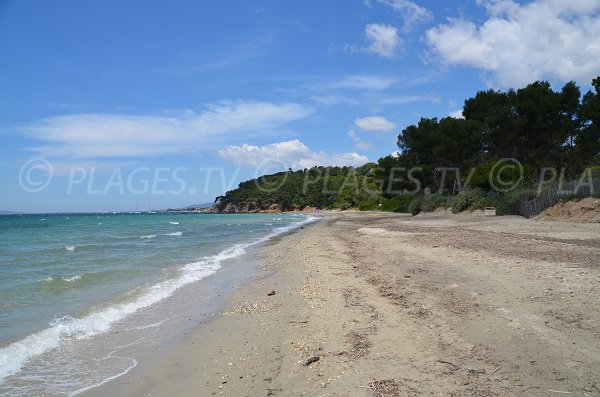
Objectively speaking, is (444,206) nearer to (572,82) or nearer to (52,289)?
(572,82)

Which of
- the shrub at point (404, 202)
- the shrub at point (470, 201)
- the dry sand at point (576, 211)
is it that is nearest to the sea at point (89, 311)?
the dry sand at point (576, 211)

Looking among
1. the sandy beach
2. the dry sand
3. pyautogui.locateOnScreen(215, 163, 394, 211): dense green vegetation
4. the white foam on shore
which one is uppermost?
pyautogui.locateOnScreen(215, 163, 394, 211): dense green vegetation

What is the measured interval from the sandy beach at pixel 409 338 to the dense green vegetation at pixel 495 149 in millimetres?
22315

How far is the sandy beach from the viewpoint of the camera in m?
4.49

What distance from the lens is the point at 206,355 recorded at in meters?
6.27

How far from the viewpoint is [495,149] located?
46.9m

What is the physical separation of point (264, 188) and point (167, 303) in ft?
521

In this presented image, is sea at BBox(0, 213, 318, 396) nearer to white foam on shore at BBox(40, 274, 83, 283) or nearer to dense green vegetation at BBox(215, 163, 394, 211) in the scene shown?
white foam on shore at BBox(40, 274, 83, 283)

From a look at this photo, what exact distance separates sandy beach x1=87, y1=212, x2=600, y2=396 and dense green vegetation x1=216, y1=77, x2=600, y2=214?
22.3m

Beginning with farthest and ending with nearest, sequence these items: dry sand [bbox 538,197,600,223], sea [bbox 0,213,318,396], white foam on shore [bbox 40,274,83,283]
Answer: dry sand [bbox 538,197,600,223] < white foam on shore [bbox 40,274,83,283] < sea [bbox 0,213,318,396]

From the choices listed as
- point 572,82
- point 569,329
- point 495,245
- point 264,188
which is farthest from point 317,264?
point 264,188

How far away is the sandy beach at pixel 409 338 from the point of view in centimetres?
449

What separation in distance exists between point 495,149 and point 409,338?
151 feet

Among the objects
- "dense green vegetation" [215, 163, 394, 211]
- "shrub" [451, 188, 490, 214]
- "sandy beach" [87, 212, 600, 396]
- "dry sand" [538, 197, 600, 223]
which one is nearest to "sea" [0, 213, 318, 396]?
"sandy beach" [87, 212, 600, 396]
